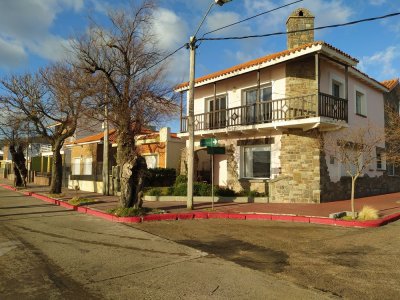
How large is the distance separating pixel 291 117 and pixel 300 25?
5723 millimetres

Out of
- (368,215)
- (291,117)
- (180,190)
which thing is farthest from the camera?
(180,190)

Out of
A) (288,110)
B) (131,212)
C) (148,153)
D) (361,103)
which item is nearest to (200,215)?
(131,212)

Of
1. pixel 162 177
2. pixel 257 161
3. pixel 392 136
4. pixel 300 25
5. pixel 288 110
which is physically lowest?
pixel 162 177

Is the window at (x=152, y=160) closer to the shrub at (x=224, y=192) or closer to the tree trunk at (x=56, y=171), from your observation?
the tree trunk at (x=56, y=171)

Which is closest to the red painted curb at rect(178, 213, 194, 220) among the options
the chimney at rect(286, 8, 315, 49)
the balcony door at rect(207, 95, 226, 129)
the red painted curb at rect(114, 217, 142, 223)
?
the red painted curb at rect(114, 217, 142, 223)

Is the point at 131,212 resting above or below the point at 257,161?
below

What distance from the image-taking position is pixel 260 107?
682 inches

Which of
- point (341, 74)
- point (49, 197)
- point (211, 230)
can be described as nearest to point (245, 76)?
point (341, 74)

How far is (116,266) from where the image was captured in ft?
20.2

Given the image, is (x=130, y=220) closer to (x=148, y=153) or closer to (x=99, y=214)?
(x=99, y=214)

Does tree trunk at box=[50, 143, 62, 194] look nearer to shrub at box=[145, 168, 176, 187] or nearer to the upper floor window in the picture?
shrub at box=[145, 168, 176, 187]

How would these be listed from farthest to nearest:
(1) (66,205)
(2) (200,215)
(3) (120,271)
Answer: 1. (1) (66,205)
2. (2) (200,215)
3. (3) (120,271)

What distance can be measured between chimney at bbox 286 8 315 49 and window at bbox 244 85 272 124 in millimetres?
2797

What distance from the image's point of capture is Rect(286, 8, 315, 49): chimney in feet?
59.3
